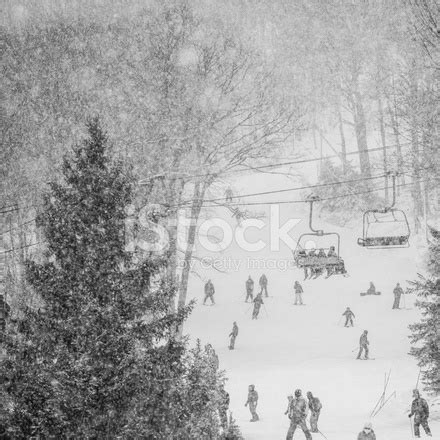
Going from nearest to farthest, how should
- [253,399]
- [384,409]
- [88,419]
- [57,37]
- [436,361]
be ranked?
[88,419], [436,361], [253,399], [384,409], [57,37]

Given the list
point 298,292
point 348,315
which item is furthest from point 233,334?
point 298,292

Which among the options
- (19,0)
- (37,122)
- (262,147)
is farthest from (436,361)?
(19,0)

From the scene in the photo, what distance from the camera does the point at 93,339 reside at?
8836mm

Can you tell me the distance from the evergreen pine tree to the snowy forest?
0.03 m

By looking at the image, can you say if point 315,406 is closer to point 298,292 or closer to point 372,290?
point 298,292

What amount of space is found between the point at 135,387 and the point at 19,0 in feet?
141

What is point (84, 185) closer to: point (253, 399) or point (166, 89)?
point (253, 399)

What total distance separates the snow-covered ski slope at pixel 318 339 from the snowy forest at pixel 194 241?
117 mm

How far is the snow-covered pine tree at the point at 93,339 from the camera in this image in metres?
8.55

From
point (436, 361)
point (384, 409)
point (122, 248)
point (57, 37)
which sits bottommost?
point (384, 409)

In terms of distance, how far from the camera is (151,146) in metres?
19.7

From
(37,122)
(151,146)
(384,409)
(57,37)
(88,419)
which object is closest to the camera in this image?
(88,419)

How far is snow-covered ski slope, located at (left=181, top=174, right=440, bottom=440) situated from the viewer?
56.0 ft

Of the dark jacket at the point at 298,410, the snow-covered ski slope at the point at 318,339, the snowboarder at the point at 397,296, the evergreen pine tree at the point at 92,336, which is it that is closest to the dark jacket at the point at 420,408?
the snow-covered ski slope at the point at 318,339
